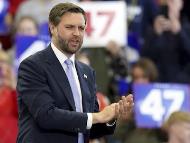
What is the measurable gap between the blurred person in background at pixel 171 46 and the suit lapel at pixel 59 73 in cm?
377

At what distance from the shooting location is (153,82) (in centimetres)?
677

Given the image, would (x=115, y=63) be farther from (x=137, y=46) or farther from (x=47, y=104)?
(x=47, y=104)

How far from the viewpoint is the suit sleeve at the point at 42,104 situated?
3445 millimetres

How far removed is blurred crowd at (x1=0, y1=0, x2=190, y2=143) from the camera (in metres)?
6.54

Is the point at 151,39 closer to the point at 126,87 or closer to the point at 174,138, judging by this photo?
the point at 126,87

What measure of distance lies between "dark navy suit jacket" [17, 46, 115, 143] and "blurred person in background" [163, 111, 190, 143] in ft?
4.20

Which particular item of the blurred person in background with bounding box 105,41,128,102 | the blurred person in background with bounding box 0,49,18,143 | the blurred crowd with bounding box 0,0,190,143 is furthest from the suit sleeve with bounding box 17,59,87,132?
the blurred person in background with bounding box 105,41,128,102


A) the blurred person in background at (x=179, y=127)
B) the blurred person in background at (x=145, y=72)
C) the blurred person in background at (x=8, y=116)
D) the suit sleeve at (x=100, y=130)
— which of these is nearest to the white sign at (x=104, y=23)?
the blurred person in background at (x=145, y=72)

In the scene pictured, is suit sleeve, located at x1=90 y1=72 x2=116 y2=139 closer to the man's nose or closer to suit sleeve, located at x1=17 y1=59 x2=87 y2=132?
suit sleeve, located at x1=17 y1=59 x2=87 y2=132

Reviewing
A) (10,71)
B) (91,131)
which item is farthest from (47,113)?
(10,71)

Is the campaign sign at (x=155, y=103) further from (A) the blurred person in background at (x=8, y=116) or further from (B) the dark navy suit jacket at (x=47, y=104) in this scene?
(B) the dark navy suit jacket at (x=47, y=104)

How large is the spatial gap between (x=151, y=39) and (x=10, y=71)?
1974 mm

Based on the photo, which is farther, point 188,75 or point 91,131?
point 188,75

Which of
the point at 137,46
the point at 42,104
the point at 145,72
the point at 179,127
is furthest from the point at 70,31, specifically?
the point at 137,46
